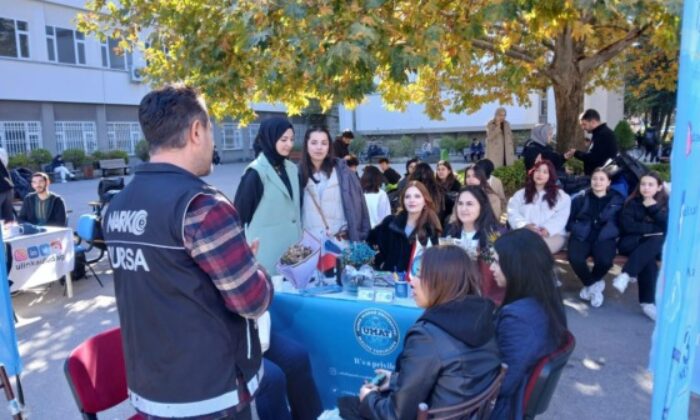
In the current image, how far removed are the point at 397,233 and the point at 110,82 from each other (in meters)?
27.0

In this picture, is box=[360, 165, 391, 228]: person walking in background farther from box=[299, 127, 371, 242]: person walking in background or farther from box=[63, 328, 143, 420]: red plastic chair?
box=[63, 328, 143, 420]: red plastic chair

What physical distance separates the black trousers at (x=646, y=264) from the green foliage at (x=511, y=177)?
379 centimetres

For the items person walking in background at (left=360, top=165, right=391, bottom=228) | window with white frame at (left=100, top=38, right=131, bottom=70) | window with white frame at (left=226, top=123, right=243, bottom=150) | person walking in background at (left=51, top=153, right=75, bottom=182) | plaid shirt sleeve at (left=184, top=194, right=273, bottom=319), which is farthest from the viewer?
window with white frame at (left=226, top=123, right=243, bottom=150)

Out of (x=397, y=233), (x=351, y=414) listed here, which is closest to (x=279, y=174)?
(x=397, y=233)

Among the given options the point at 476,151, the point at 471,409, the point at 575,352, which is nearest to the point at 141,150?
the point at 476,151

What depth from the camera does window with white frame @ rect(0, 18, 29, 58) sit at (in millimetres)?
22656

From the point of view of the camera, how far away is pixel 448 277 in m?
2.04

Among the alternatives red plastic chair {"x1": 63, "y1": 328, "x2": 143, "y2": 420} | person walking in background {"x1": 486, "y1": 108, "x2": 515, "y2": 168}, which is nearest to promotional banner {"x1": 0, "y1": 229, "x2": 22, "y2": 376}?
red plastic chair {"x1": 63, "y1": 328, "x2": 143, "y2": 420}

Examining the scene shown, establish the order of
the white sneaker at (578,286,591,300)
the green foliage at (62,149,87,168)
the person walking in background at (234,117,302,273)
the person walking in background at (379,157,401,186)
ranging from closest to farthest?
the person walking in background at (234,117,302,273), the white sneaker at (578,286,591,300), the person walking in background at (379,157,401,186), the green foliage at (62,149,87,168)

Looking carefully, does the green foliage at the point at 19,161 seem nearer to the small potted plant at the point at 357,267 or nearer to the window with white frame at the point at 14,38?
the window with white frame at the point at 14,38

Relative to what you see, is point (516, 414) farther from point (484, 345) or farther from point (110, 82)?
point (110, 82)

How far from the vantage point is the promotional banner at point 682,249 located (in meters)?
1.50

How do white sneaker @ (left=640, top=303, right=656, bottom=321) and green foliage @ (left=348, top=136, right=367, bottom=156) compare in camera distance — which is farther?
green foliage @ (left=348, top=136, right=367, bottom=156)

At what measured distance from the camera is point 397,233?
402 cm
